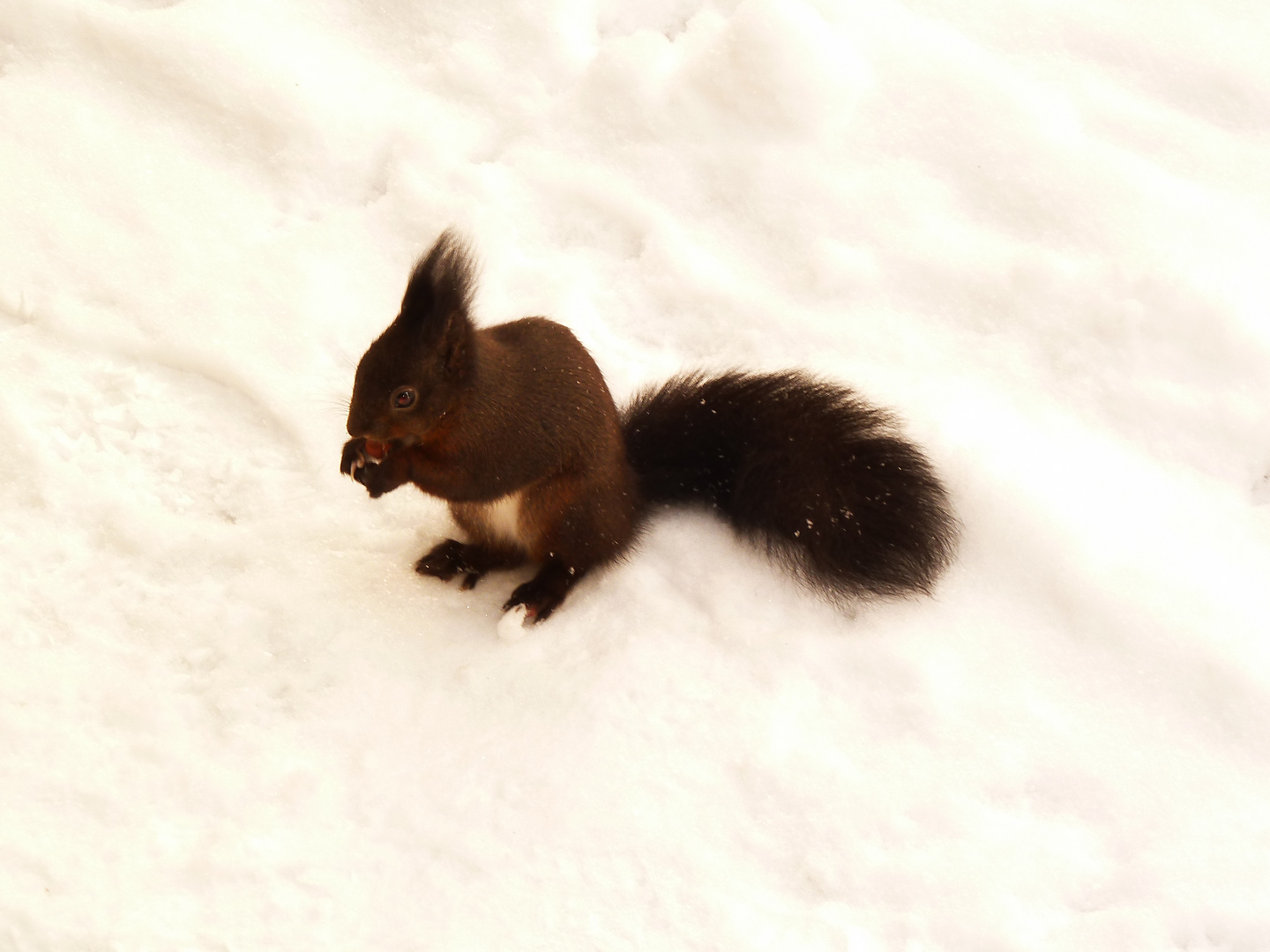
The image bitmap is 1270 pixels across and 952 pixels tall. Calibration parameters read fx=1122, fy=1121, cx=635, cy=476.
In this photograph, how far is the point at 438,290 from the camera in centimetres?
202

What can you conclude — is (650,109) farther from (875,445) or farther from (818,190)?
(875,445)

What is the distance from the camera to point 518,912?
1886mm

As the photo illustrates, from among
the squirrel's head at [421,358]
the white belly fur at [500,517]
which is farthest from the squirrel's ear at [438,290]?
the white belly fur at [500,517]

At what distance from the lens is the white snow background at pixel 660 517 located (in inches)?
76.5

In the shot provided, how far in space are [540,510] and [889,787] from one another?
0.87 m

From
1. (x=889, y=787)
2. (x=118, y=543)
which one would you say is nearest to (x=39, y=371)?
(x=118, y=543)

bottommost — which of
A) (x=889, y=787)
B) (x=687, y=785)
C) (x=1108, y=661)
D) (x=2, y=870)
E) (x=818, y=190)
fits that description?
(x=2, y=870)

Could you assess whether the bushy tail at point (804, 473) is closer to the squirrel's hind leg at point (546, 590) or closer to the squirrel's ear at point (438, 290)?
the squirrel's hind leg at point (546, 590)

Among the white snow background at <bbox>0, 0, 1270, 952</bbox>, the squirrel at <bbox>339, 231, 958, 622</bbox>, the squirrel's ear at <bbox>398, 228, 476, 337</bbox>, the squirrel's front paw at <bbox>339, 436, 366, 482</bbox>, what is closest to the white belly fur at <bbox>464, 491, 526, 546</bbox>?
the squirrel at <bbox>339, 231, 958, 622</bbox>

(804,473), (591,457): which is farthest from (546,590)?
(804,473)

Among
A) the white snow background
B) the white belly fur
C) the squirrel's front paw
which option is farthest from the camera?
the white belly fur

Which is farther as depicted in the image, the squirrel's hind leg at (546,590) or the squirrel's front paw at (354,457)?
the squirrel's hind leg at (546,590)

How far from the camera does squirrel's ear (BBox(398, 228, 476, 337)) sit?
2.00 m

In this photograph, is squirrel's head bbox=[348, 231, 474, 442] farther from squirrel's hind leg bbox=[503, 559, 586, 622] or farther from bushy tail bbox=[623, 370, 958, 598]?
bushy tail bbox=[623, 370, 958, 598]
